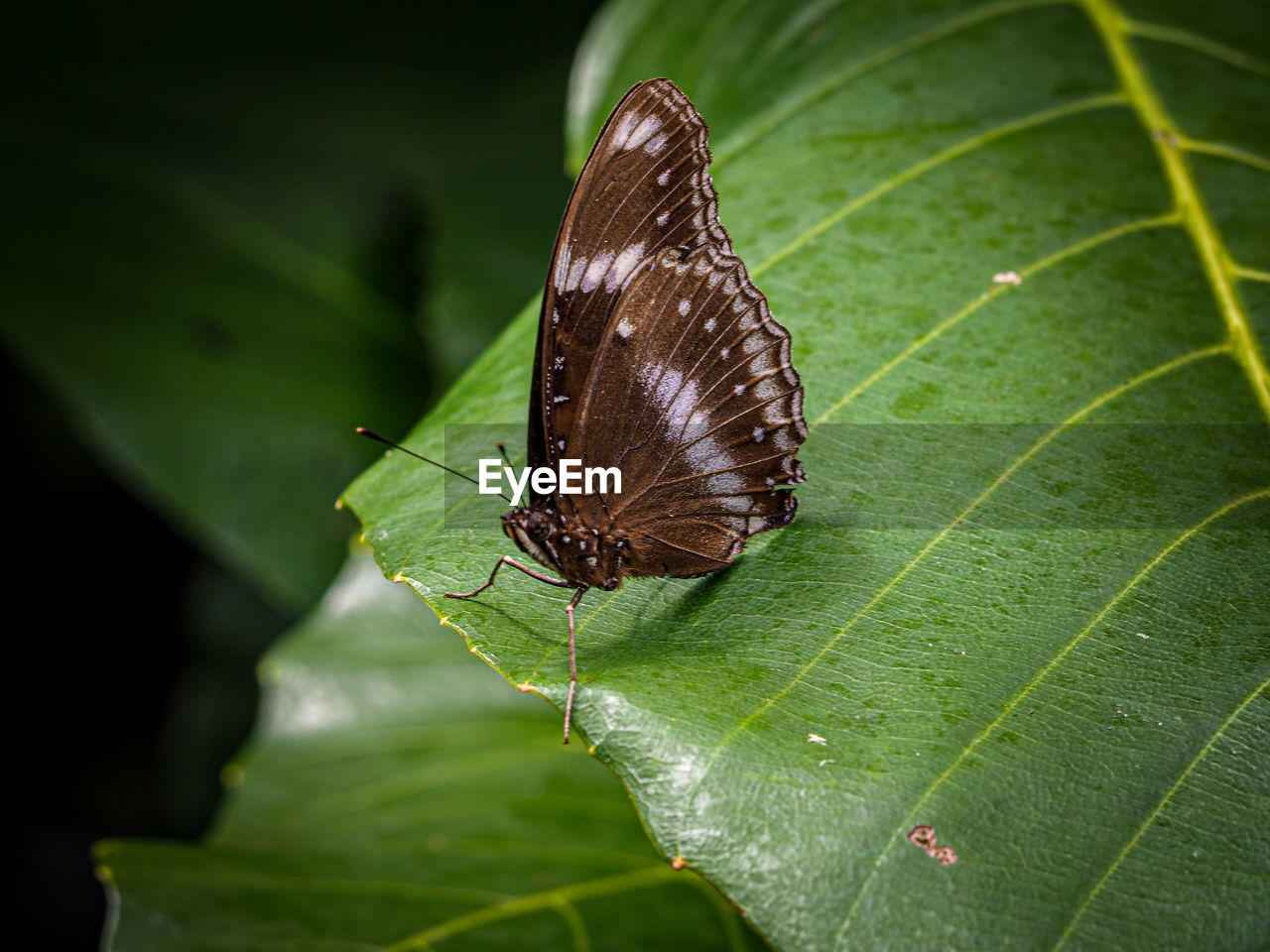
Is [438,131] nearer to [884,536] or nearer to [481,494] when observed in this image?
[481,494]

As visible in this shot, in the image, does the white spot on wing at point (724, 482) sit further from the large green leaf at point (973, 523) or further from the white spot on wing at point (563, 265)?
the white spot on wing at point (563, 265)

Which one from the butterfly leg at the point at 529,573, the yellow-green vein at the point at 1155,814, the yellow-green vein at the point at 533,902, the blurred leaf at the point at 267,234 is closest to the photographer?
the yellow-green vein at the point at 1155,814

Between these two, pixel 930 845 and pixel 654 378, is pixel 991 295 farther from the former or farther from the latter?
pixel 930 845

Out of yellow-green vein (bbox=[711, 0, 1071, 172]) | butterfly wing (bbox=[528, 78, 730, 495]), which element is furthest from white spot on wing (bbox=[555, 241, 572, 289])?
yellow-green vein (bbox=[711, 0, 1071, 172])

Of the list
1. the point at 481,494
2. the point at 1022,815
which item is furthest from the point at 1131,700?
the point at 481,494

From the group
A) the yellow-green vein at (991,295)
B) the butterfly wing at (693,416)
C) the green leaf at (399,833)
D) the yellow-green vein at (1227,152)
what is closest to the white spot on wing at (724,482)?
the butterfly wing at (693,416)

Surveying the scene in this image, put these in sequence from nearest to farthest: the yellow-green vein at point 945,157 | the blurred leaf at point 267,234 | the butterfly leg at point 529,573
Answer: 1. the butterfly leg at point 529,573
2. the yellow-green vein at point 945,157
3. the blurred leaf at point 267,234

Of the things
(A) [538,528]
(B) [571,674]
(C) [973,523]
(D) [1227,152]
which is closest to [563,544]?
(A) [538,528]

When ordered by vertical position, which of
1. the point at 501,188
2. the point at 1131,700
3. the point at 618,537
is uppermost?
the point at 501,188
